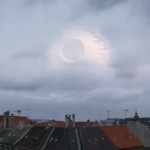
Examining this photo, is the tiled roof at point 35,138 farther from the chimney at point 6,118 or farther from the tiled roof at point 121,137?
the chimney at point 6,118

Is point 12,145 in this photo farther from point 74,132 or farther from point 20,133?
point 74,132

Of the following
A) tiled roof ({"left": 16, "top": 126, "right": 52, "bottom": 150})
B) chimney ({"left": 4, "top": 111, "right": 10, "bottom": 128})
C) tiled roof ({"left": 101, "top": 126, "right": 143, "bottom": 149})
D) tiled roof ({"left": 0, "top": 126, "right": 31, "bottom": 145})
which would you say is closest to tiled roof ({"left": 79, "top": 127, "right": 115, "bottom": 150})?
tiled roof ({"left": 101, "top": 126, "right": 143, "bottom": 149})

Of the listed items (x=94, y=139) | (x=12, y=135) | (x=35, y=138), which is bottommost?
(x=94, y=139)

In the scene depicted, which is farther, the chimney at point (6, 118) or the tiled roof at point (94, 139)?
the chimney at point (6, 118)

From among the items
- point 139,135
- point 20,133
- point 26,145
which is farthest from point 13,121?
point 139,135

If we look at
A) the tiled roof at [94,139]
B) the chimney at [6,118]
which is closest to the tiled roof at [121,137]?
the tiled roof at [94,139]

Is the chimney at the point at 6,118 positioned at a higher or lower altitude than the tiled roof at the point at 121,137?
higher

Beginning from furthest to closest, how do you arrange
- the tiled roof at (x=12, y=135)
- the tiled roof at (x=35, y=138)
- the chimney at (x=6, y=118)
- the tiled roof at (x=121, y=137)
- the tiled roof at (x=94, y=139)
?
the chimney at (x=6, y=118) < the tiled roof at (x=12, y=135) < the tiled roof at (x=121, y=137) < the tiled roof at (x=35, y=138) < the tiled roof at (x=94, y=139)

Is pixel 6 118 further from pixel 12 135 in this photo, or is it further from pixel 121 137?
pixel 121 137

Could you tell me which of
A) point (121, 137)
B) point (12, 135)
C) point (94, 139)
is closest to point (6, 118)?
point (12, 135)
